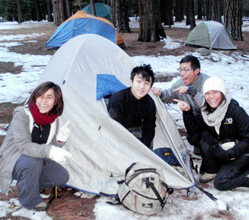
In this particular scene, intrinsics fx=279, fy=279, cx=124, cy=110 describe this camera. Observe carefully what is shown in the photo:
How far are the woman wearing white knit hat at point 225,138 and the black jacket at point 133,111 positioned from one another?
Answer: 0.40 metres

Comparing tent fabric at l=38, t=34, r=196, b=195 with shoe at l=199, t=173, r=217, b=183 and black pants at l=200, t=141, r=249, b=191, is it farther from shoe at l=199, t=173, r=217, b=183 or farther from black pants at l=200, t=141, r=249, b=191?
black pants at l=200, t=141, r=249, b=191

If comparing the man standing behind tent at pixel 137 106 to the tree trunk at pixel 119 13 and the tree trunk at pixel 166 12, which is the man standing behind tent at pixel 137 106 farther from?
the tree trunk at pixel 166 12

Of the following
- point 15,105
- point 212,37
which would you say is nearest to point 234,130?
point 15,105

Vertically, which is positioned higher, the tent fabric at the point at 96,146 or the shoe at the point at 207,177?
the tent fabric at the point at 96,146

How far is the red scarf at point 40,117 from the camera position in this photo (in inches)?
94.5

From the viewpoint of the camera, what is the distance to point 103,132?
2.99 metres

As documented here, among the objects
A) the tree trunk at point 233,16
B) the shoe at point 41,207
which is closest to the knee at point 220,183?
the shoe at point 41,207

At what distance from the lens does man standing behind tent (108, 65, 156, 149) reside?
117 inches

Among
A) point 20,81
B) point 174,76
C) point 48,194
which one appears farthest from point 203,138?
point 20,81

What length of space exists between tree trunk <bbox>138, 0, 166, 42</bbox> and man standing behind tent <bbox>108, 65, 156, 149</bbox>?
27.6 feet

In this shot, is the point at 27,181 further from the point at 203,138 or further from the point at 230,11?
the point at 230,11

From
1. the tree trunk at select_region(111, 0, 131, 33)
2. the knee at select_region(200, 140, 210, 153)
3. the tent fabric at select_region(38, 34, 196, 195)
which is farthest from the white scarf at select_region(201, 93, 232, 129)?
the tree trunk at select_region(111, 0, 131, 33)

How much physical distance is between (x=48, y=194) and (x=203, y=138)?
178 centimetres

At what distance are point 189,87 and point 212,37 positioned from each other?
26.5 ft
